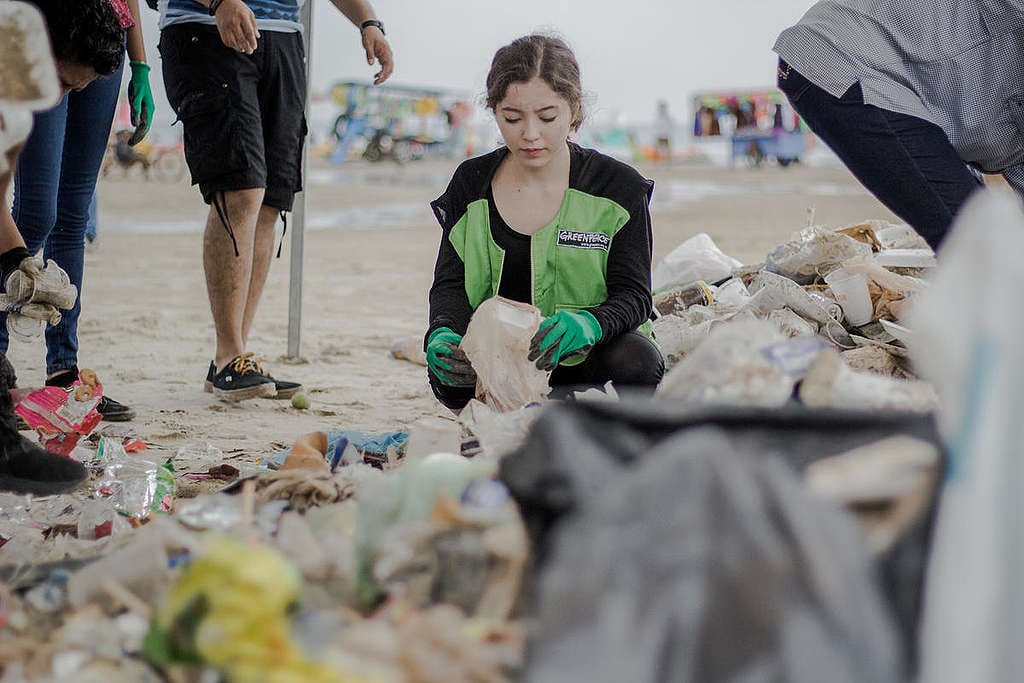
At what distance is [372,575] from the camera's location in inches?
49.2

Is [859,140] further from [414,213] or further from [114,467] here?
[414,213]

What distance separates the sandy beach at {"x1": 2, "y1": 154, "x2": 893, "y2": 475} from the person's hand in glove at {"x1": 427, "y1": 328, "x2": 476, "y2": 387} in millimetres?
675

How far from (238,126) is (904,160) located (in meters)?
2.10

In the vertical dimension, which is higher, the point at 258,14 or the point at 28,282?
the point at 258,14

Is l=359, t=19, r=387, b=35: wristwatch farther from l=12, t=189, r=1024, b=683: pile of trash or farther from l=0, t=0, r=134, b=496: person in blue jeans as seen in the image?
l=12, t=189, r=1024, b=683: pile of trash

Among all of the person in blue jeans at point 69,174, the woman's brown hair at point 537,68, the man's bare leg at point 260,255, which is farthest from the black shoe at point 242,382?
the woman's brown hair at point 537,68

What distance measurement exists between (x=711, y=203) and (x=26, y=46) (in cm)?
1356

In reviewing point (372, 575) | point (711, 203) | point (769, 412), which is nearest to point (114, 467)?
point (372, 575)

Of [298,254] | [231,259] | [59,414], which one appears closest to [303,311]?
[298,254]

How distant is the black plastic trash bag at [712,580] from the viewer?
37.0 inches

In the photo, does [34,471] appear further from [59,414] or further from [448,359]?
[448,359]

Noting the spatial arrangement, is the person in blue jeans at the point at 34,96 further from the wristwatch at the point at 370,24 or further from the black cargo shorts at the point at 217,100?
the wristwatch at the point at 370,24

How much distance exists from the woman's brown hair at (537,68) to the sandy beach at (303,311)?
4.04 feet

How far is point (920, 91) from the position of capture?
2.56 m
